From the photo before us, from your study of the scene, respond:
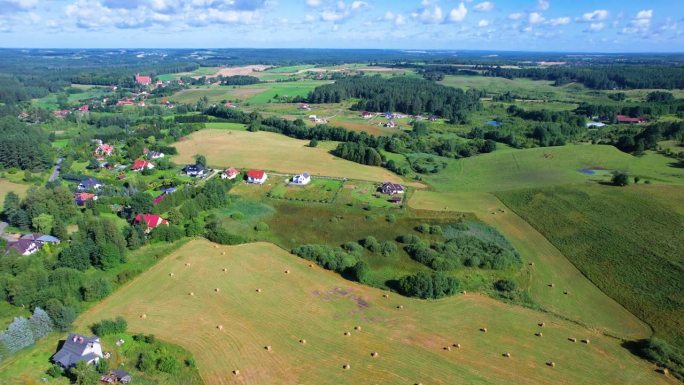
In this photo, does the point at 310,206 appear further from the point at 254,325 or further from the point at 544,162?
the point at 544,162

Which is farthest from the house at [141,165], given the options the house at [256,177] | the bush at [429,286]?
the bush at [429,286]

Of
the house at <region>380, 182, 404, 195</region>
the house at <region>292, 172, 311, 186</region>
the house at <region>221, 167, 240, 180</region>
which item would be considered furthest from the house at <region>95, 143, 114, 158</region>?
the house at <region>380, 182, 404, 195</region>

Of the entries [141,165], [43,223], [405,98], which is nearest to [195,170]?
[141,165]

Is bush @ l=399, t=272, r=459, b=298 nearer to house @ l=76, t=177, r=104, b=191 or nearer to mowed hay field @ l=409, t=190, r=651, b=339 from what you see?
mowed hay field @ l=409, t=190, r=651, b=339

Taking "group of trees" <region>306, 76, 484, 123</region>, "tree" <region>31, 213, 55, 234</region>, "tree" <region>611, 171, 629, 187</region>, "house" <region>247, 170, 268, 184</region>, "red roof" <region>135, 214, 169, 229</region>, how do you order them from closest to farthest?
"tree" <region>31, 213, 55, 234</region>, "red roof" <region>135, 214, 169, 229</region>, "tree" <region>611, 171, 629, 187</region>, "house" <region>247, 170, 268, 184</region>, "group of trees" <region>306, 76, 484, 123</region>

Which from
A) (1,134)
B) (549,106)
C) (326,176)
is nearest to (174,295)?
(326,176)

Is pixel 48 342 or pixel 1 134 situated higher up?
pixel 1 134

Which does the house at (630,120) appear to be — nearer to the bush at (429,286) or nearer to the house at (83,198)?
the bush at (429,286)
